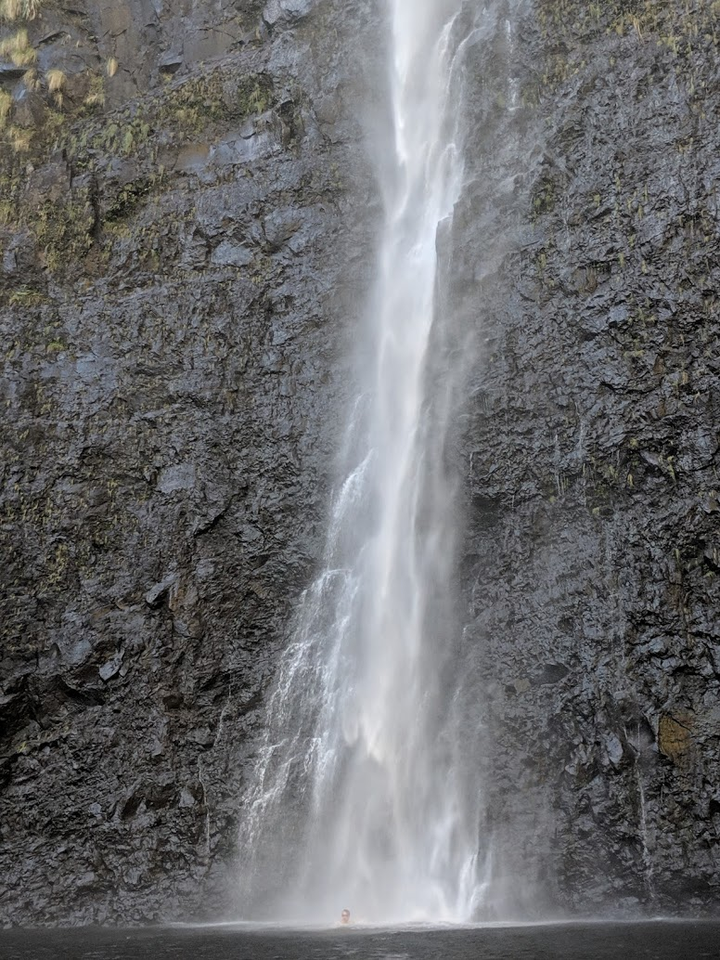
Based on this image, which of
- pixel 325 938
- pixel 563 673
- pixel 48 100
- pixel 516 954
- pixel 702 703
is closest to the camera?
pixel 516 954

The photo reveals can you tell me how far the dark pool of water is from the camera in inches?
459

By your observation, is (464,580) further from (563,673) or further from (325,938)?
(325,938)

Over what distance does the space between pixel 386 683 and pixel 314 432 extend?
529 centimetres

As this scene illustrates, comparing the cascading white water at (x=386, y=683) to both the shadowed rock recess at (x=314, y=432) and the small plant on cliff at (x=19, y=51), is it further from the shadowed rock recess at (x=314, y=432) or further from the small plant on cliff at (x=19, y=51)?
the small plant on cliff at (x=19, y=51)

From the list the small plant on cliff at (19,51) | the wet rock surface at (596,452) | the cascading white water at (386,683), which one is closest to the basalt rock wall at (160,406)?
the small plant on cliff at (19,51)

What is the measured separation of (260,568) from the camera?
19.7 meters

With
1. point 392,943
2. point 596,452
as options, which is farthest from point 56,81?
point 392,943

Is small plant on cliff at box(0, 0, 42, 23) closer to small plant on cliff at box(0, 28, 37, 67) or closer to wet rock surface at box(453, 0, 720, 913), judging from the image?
small plant on cliff at box(0, 28, 37, 67)

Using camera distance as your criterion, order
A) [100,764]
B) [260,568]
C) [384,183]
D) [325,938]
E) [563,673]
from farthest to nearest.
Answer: [384,183]
[260,568]
[100,764]
[563,673]
[325,938]

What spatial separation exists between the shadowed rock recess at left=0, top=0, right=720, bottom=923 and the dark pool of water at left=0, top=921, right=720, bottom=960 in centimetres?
170

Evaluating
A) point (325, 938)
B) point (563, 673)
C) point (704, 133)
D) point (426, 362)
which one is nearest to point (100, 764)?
point (325, 938)

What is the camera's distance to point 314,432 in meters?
20.8

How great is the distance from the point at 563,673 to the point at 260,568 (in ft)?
19.7

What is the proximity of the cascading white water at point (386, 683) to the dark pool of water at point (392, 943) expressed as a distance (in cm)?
163
